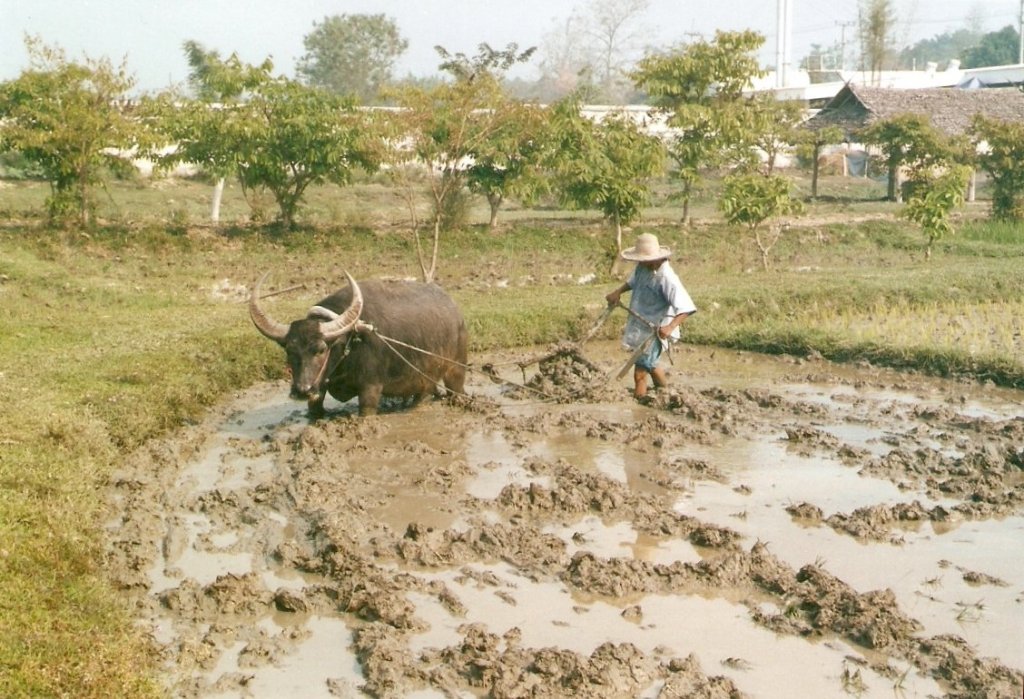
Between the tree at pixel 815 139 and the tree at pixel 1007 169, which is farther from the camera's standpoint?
the tree at pixel 815 139

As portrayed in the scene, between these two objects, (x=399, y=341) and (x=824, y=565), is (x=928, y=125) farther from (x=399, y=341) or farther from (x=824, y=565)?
(x=824, y=565)

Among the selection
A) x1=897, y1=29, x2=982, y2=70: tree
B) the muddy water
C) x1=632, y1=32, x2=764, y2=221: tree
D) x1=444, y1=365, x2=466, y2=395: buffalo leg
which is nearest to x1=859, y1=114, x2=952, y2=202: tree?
x1=632, y1=32, x2=764, y2=221: tree

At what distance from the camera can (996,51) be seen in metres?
72.1

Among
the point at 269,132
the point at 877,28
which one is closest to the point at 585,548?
the point at 269,132

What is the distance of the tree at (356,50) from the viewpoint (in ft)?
148

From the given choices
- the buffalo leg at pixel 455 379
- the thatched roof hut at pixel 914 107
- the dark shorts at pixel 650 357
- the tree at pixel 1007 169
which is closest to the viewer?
the dark shorts at pixel 650 357

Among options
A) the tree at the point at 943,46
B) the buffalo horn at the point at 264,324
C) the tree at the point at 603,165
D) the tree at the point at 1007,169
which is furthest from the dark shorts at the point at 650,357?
the tree at the point at 943,46

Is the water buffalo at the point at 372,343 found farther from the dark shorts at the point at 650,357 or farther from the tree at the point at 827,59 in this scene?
the tree at the point at 827,59

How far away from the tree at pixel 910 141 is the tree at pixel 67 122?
1649 centimetres

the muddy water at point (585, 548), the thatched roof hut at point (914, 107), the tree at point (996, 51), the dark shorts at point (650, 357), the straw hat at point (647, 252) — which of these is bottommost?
the muddy water at point (585, 548)

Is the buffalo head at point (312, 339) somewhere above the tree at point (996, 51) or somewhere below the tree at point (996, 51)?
below

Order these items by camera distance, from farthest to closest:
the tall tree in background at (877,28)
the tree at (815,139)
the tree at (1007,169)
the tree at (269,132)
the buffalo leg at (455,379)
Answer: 1. the tall tree in background at (877,28)
2. the tree at (815,139)
3. the tree at (1007,169)
4. the tree at (269,132)
5. the buffalo leg at (455,379)

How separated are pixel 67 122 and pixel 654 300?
1104cm

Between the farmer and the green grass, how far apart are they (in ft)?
9.13
